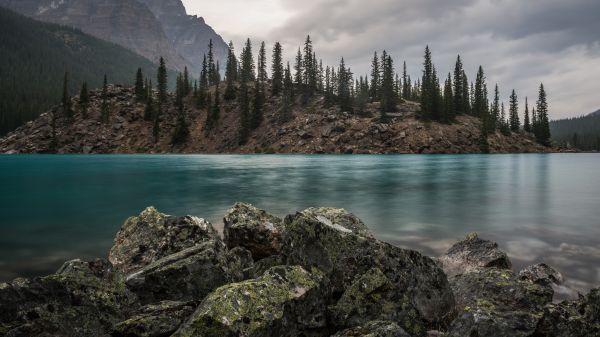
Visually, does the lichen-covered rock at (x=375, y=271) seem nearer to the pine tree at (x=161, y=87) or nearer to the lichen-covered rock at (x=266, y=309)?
the lichen-covered rock at (x=266, y=309)

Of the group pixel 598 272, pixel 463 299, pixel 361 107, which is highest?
pixel 361 107

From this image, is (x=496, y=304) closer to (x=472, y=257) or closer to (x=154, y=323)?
(x=154, y=323)

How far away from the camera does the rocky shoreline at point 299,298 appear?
564 cm

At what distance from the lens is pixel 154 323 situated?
5918mm

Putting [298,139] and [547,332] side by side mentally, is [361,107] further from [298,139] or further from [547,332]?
[547,332]

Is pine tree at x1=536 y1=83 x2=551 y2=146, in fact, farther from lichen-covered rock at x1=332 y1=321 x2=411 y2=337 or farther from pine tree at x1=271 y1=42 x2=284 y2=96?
lichen-covered rock at x1=332 y1=321 x2=411 y2=337

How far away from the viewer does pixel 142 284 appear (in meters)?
7.73

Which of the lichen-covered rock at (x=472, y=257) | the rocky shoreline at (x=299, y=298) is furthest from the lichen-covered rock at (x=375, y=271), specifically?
the lichen-covered rock at (x=472, y=257)

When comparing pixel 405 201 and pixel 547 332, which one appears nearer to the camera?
pixel 547 332

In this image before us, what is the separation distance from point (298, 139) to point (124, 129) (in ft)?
232

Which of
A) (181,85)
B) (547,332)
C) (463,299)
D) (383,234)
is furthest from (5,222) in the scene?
(181,85)

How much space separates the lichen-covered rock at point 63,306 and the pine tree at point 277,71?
141121mm

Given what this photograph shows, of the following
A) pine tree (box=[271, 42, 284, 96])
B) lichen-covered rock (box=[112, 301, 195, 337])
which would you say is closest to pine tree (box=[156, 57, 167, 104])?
pine tree (box=[271, 42, 284, 96])

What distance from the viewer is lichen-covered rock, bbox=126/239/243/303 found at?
767 centimetres
